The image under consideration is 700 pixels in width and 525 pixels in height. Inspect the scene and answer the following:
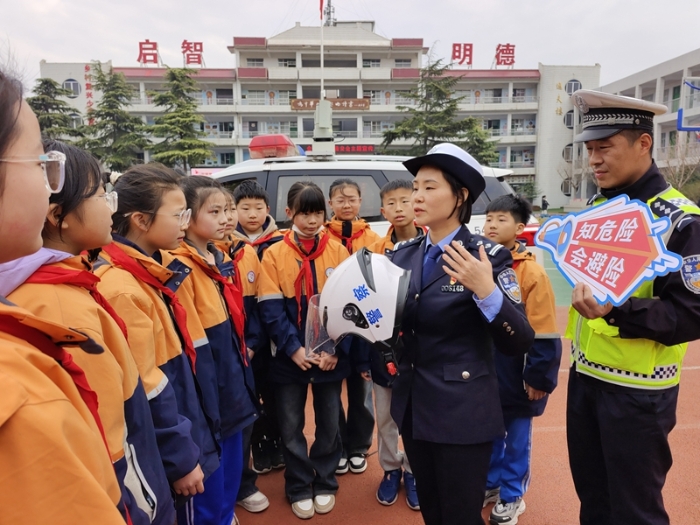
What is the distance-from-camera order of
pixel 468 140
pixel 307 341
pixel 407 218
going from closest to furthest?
pixel 307 341, pixel 407 218, pixel 468 140

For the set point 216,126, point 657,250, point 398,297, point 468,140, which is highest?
point 216,126

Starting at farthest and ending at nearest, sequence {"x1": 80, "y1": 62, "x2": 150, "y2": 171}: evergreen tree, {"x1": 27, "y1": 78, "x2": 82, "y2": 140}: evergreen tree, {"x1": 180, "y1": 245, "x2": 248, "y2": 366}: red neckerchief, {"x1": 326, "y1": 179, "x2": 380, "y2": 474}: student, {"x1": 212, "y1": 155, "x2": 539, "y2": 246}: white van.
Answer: {"x1": 80, "y1": 62, "x2": 150, "y2": 171}: evergreen tree → {"x1": 27, "y1": 78, "x2": 82, "y2": 140}: evergreen tree → {"x1": 212, "y1": 155, "x2": 539, "y2": 246}: white van → {"x1": 326, "y1": 179, "x2": 380, "y2": 474}: student → {"x1": 180, "y1": 245, "x2": 248, "y2": 366}: red neckerchief

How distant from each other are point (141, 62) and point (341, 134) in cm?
1694

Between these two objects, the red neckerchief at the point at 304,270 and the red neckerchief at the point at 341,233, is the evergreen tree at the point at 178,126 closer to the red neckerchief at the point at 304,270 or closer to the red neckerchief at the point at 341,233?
the red neckerchief at the point at 341,233

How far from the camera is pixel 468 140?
76.0 ft

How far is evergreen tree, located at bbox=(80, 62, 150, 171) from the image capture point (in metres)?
24.0

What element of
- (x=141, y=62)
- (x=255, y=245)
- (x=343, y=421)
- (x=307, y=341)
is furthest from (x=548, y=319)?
(x=141, y=62)

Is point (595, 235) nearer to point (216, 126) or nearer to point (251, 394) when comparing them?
point (251, 394)

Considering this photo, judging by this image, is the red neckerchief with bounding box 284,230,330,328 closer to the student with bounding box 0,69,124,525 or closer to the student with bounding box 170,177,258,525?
the student with bounding box 170,177,258,525

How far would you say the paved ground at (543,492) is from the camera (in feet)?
8.71

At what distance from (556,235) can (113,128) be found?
27781 mm

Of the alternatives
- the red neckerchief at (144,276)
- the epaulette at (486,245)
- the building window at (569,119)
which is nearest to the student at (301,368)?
the red neckerchief at (144,276)

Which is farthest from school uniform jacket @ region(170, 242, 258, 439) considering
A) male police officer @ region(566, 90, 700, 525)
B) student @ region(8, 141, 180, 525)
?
male police officer @ region(566, 90, 700, 525)

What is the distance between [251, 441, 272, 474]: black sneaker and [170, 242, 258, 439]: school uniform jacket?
40.6 inches
